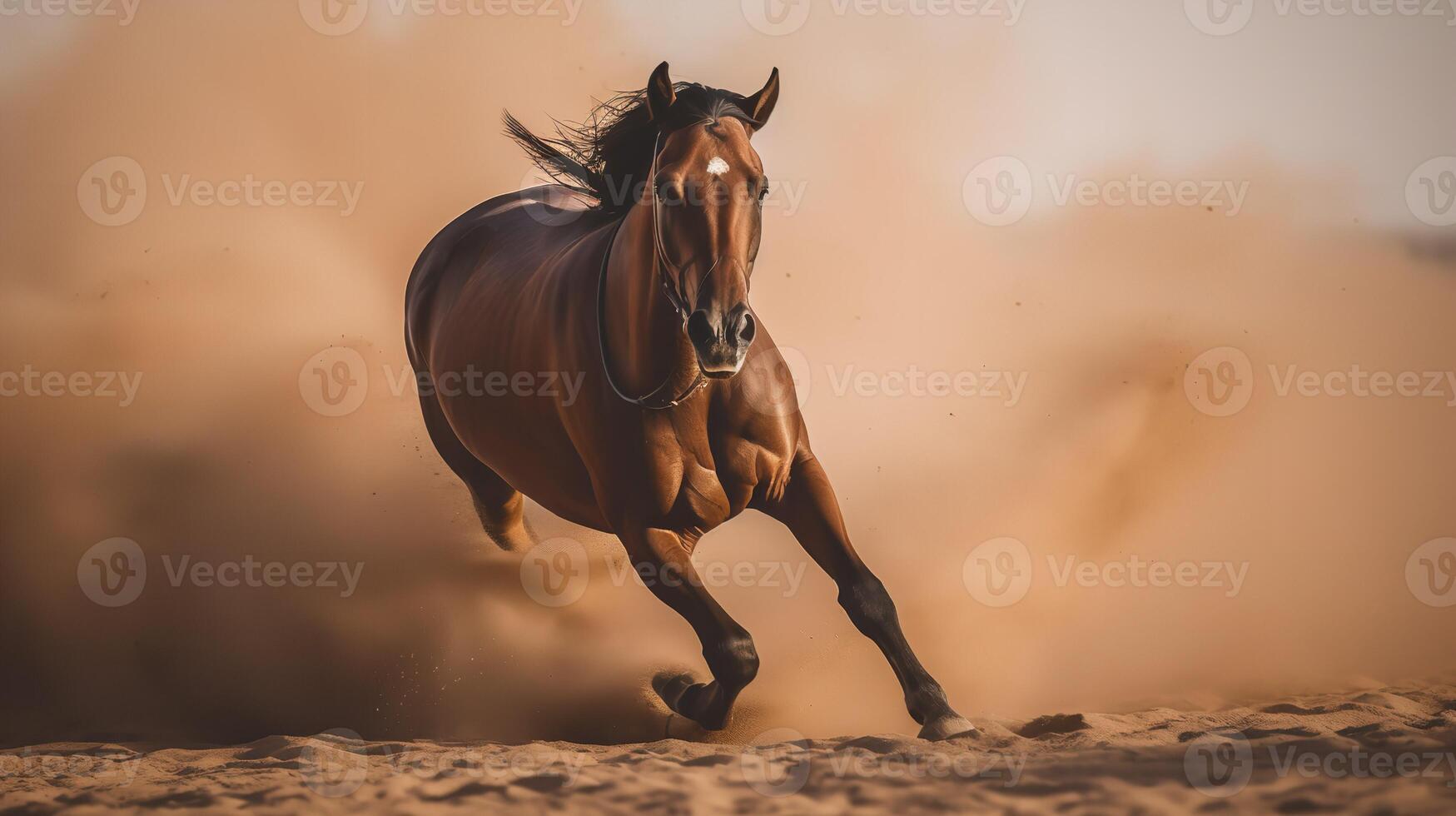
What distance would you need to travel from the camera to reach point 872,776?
2857 millimetres

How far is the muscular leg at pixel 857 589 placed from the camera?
336 cm

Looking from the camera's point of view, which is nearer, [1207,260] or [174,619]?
[174,619]

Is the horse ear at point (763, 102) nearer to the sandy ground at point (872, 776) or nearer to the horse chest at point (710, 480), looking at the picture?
the horse chest at point (710, 480)

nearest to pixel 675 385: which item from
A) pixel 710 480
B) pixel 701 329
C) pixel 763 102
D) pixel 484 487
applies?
pixel 710 480

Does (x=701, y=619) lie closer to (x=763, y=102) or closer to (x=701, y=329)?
(x=701, y=329)

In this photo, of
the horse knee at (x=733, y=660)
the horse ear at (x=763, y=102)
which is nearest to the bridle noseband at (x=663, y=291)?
the horse ear at (x=763, y=102)

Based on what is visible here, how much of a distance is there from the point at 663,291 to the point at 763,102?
753mm

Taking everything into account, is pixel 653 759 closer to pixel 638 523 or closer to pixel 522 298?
pixel 638 523

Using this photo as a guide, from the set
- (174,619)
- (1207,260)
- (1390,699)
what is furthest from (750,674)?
(1207,260)

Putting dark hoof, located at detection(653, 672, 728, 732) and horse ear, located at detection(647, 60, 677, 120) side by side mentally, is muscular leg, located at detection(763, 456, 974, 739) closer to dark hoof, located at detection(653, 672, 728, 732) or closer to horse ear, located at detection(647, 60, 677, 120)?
dark hoof, located at detection(653, 672, 728, 732)

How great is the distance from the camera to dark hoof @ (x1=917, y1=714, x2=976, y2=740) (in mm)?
3291

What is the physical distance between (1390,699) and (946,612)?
2707 mm

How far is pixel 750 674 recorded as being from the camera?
345 cm

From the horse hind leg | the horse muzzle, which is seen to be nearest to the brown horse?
the horse muzzle
